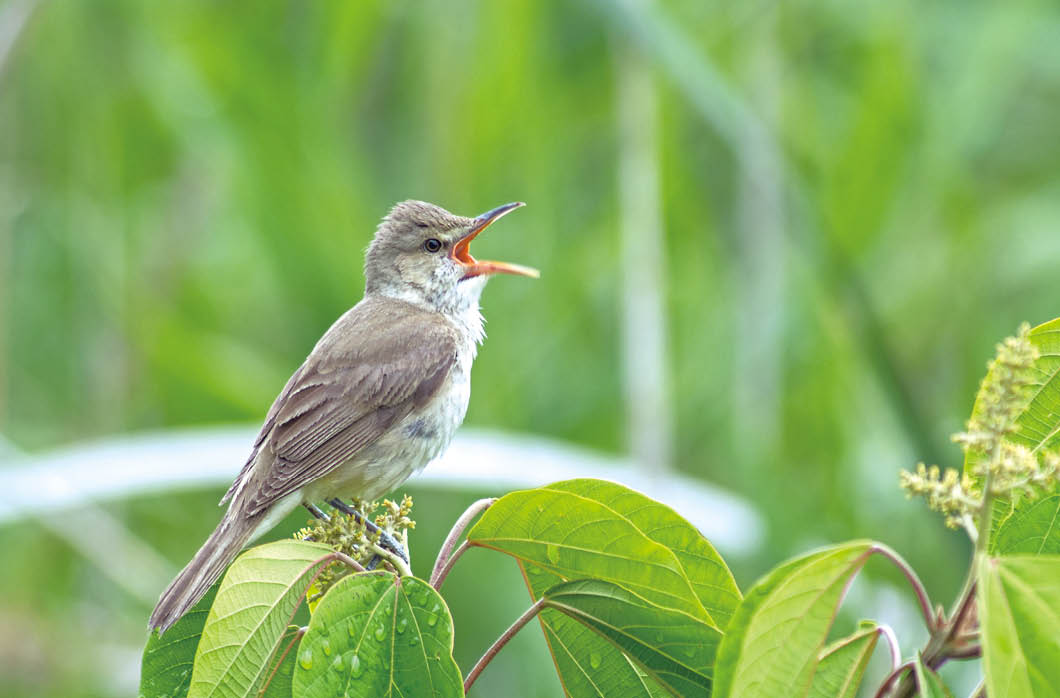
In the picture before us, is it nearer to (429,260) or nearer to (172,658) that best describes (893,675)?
(172,658)

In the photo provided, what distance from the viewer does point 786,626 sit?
1.36 m

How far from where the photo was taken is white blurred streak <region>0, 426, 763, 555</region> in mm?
4316

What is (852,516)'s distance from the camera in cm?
521

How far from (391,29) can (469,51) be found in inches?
28.1

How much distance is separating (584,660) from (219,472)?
2.79 m

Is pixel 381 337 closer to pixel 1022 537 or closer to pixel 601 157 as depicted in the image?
pixel 1022 537

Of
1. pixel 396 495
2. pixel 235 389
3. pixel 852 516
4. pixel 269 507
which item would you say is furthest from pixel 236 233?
pixel 269 507

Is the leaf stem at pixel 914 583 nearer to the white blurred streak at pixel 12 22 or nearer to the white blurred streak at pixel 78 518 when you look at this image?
the white blurred streak at pixel 78 518

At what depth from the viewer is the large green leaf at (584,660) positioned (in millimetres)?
1736

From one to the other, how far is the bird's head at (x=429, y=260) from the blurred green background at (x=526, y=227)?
1.68m

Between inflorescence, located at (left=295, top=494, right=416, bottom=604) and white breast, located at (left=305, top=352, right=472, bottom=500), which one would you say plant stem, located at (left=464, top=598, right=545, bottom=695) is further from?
white breast, located at (left=305, top=352, right=472, bottom=500)

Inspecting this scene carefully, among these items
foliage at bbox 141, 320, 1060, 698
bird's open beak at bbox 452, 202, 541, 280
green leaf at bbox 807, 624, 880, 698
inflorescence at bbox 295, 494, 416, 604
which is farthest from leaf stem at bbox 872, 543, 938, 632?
bird's open beak at bbox 452, 202, 541, 280

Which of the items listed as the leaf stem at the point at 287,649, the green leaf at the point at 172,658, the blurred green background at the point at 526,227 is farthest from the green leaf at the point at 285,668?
the blurred green background at the point at 526,227

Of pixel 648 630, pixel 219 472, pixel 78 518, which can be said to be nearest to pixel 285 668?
pixel 648 630
